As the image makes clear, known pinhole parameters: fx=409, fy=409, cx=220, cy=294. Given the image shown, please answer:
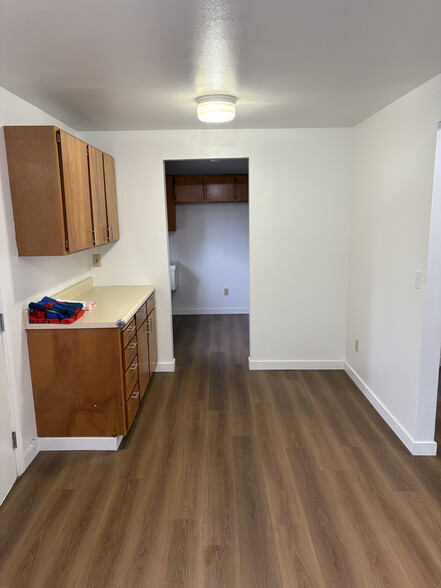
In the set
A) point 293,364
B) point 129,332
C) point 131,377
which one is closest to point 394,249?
point 293,364

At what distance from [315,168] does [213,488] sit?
2.90m

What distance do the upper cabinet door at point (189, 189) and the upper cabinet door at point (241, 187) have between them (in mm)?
512

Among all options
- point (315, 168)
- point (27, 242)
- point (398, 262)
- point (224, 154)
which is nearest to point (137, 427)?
point (27, 242)

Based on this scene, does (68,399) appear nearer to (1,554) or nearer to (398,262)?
(1,554)

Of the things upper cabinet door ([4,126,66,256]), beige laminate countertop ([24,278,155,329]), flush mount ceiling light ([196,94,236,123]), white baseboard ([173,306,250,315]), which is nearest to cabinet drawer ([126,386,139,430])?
beige laminate countertop ([24,278,155,329])

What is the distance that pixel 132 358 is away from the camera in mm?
3004

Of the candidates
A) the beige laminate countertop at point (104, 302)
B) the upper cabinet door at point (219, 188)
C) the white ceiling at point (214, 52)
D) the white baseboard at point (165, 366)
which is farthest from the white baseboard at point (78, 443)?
the upper cabinet door at point (219, 188)

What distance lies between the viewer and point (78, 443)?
282cm

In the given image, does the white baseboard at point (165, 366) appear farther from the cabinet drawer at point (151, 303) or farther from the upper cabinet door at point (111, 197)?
the upper cabinet door at point (111, 197)

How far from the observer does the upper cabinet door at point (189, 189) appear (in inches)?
235

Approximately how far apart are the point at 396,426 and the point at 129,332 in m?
2.03

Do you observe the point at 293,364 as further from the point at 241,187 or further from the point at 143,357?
the point at 241,187

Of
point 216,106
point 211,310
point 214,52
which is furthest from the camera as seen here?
point 211,310

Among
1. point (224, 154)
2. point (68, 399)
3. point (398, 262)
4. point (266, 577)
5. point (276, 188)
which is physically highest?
point (224, 154)
